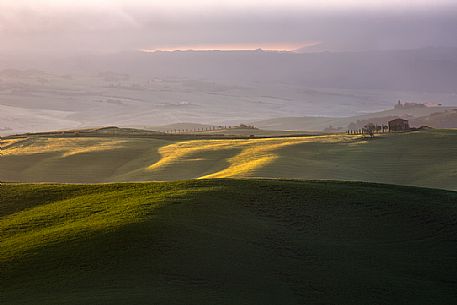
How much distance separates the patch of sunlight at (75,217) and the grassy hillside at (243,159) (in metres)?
30.9

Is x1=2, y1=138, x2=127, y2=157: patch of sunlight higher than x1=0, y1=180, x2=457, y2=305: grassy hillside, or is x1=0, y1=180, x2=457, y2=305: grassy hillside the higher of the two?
x1=2, y1=138, x2=127, y2=157: patch of sunlight

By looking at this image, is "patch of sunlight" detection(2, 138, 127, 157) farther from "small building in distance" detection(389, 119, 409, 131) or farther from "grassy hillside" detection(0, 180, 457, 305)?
"grassy hillside" detection(0, 180, 457, 305)

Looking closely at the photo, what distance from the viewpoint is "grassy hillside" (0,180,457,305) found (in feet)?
83.4

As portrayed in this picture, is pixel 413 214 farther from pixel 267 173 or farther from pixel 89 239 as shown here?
pixel 267 173

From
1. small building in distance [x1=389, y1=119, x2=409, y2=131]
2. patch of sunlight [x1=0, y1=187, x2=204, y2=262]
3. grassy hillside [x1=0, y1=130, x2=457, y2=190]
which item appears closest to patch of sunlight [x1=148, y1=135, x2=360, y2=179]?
grassy hillside [x1=0, y1=130, x2=457, y2=190]

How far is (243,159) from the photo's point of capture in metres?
83.9

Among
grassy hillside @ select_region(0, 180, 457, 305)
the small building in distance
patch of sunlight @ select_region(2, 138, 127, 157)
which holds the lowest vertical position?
grassy hillside @ select_region(0, 180, 457, 305)

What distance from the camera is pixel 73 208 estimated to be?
1423 inches

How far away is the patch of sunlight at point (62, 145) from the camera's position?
100438 millimetres

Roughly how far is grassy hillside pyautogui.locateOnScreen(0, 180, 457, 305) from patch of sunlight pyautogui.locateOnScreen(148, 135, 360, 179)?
30.9 m

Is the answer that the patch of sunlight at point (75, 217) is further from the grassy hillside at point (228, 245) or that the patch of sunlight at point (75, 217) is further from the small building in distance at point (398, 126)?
the small building in distance at point (398, 126)

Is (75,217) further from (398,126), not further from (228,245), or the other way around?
(398,126)

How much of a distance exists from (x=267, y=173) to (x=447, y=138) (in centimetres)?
3317

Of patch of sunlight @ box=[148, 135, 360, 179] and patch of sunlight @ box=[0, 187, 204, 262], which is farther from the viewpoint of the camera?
patch of sunlight @ box=[148, 135, 360, 179]
